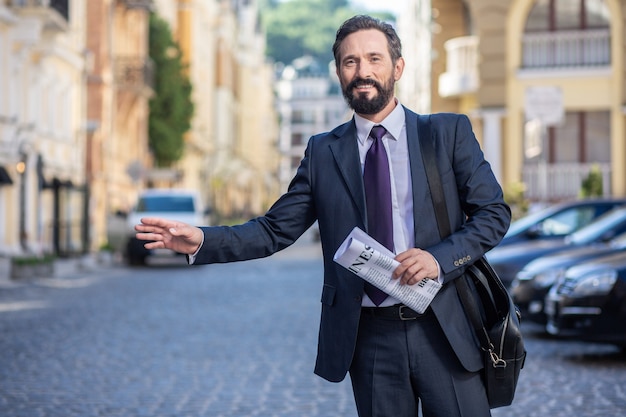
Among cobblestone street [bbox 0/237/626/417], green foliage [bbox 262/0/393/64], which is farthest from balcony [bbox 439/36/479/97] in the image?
green foliage [bbox 262/0/393/64]

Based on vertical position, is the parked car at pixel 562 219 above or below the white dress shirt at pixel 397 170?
below

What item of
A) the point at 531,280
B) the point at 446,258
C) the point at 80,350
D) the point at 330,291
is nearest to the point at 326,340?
the point at 330,291

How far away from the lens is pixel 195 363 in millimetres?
12273

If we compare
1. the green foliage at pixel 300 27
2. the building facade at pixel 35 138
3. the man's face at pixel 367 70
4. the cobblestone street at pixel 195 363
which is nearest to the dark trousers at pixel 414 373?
the man's face at pixel 367 70

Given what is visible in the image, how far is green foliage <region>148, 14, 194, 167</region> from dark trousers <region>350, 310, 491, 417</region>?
58182mm

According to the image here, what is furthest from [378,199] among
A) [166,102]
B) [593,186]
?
Result: [166,102]

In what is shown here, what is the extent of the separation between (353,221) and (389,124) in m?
0.34

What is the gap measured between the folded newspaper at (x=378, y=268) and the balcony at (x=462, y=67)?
33.2 m

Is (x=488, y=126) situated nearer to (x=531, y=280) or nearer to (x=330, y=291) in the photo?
(x=531, y=280)

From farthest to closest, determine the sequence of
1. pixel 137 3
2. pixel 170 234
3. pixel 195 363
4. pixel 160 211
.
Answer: pixel 137 3 → pixel 160 211 → pixel 195 363 → pixel 170 234

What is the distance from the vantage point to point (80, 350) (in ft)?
44.1

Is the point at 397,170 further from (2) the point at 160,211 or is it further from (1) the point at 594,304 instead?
(2) the point at 160,211

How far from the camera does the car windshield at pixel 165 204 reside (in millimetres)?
36031

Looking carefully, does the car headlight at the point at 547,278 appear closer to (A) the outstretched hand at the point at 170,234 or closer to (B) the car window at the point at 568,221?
(B) the car window at the point at 568,221
